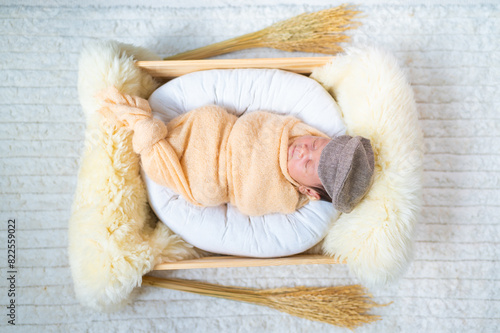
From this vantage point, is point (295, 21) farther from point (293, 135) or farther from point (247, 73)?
point (293, 135)

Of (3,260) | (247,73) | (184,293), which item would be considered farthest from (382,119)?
(3,260)

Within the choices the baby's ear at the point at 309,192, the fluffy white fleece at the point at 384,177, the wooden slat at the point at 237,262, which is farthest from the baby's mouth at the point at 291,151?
the wooden slat at the point at 237,262

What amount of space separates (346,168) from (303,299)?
2.10 feet

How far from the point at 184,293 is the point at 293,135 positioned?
2.51ft

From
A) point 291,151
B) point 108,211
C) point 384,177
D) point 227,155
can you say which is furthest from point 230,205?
point 384,177

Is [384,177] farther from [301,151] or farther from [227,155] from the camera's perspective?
[227,155]

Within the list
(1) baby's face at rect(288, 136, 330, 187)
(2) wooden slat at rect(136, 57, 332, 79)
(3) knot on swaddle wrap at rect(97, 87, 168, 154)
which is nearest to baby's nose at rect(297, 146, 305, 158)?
(1) baby's face at rect(288, 136, 330, 187)

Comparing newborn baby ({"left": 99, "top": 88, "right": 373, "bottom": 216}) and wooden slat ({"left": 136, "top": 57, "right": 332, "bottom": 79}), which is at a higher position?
wooden slat ({"left": 136, "top": 57, "right": 332, "bottom": 79})

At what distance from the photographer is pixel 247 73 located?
1246 millimetres

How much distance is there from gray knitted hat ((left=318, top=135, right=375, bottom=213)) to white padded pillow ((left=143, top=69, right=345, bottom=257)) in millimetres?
180

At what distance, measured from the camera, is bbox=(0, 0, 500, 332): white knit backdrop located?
4.43ft

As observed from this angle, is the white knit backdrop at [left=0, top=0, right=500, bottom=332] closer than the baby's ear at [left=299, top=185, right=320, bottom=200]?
No

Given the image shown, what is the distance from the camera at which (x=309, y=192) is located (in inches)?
45.8

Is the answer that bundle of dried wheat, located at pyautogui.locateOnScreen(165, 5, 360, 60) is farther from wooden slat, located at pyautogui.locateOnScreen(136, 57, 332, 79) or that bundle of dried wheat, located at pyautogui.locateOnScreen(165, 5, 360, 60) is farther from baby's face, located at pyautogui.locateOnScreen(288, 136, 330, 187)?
baby's face, located at pyautogui.locateOnScreen(288, 136, 330, 187)
